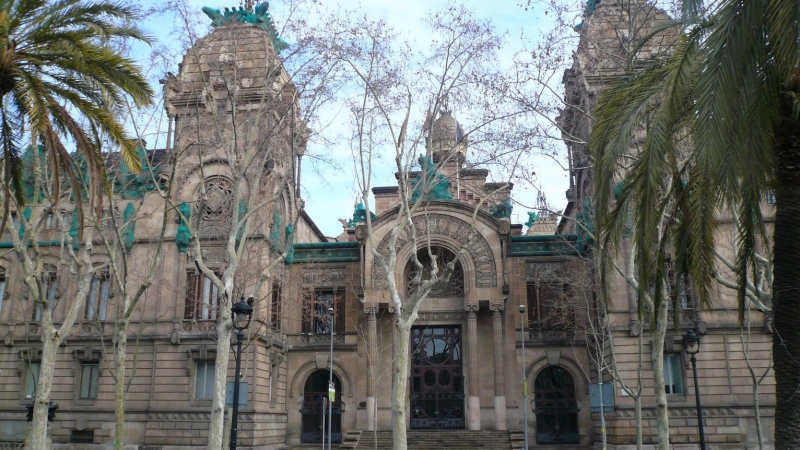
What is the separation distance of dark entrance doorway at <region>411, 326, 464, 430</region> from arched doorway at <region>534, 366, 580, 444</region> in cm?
346

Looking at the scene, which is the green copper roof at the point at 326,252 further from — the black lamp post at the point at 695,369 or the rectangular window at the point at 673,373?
the black lamp post at the point at 695,369

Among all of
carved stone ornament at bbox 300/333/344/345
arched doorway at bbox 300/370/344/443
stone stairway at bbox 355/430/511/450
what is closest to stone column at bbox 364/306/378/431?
stone stairway at bbox 355/430/511/450

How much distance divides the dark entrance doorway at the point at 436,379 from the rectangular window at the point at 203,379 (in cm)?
884

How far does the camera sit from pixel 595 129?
A: 1111cm

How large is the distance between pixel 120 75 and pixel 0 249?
79.2 feet

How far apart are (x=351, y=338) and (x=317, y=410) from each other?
3.57 m

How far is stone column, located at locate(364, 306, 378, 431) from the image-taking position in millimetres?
30339

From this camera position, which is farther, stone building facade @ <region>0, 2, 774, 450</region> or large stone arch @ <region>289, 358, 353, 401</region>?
large stone arch @ <region>289, 358, 353, 401</region>

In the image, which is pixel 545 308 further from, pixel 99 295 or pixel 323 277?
pixel 99 295

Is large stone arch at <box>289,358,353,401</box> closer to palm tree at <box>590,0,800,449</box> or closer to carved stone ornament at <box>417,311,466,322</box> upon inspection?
carved stone ornament at <box>417,311,466,322</box>

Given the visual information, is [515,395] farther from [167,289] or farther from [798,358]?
[798,358]

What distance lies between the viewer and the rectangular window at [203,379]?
28.8 meters

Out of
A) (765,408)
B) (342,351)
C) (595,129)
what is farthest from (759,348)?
(595,129)

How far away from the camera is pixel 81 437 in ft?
94.6
